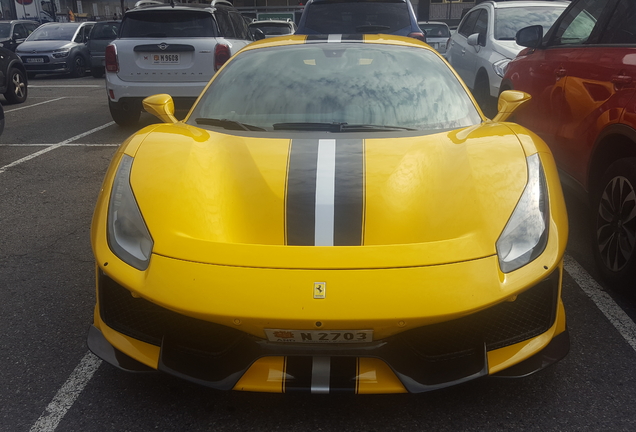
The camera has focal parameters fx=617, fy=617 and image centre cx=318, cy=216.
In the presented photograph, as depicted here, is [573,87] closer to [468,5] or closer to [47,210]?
[47,210]

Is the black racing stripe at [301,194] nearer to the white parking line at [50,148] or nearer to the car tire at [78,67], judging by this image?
the white parking line at [50,148]

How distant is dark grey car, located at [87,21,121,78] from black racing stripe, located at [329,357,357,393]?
1620 cm

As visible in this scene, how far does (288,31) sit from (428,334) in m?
14.1

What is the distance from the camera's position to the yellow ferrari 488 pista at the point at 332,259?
2041 mm

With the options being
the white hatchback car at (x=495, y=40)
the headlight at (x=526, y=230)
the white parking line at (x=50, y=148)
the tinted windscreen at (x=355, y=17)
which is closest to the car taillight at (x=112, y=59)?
the white parking line at (x=50, y=148)

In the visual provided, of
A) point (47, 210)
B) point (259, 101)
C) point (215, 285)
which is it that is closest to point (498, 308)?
A: point (215, 285)

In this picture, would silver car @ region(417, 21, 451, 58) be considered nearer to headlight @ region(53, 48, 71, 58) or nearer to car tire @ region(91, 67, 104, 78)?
car tire @ region(91, 67, 104, 78)

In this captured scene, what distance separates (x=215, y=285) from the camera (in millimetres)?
2066

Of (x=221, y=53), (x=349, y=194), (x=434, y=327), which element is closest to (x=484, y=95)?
(x=221, y=53)

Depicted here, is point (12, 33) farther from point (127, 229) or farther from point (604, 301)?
point (604, 301)

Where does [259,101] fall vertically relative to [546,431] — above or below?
above

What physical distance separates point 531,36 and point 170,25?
5.14 metres

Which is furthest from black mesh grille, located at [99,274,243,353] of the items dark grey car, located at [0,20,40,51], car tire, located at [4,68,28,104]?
dark grey car, located at [0,20,40,51]

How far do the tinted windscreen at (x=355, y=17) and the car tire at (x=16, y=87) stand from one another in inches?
233
